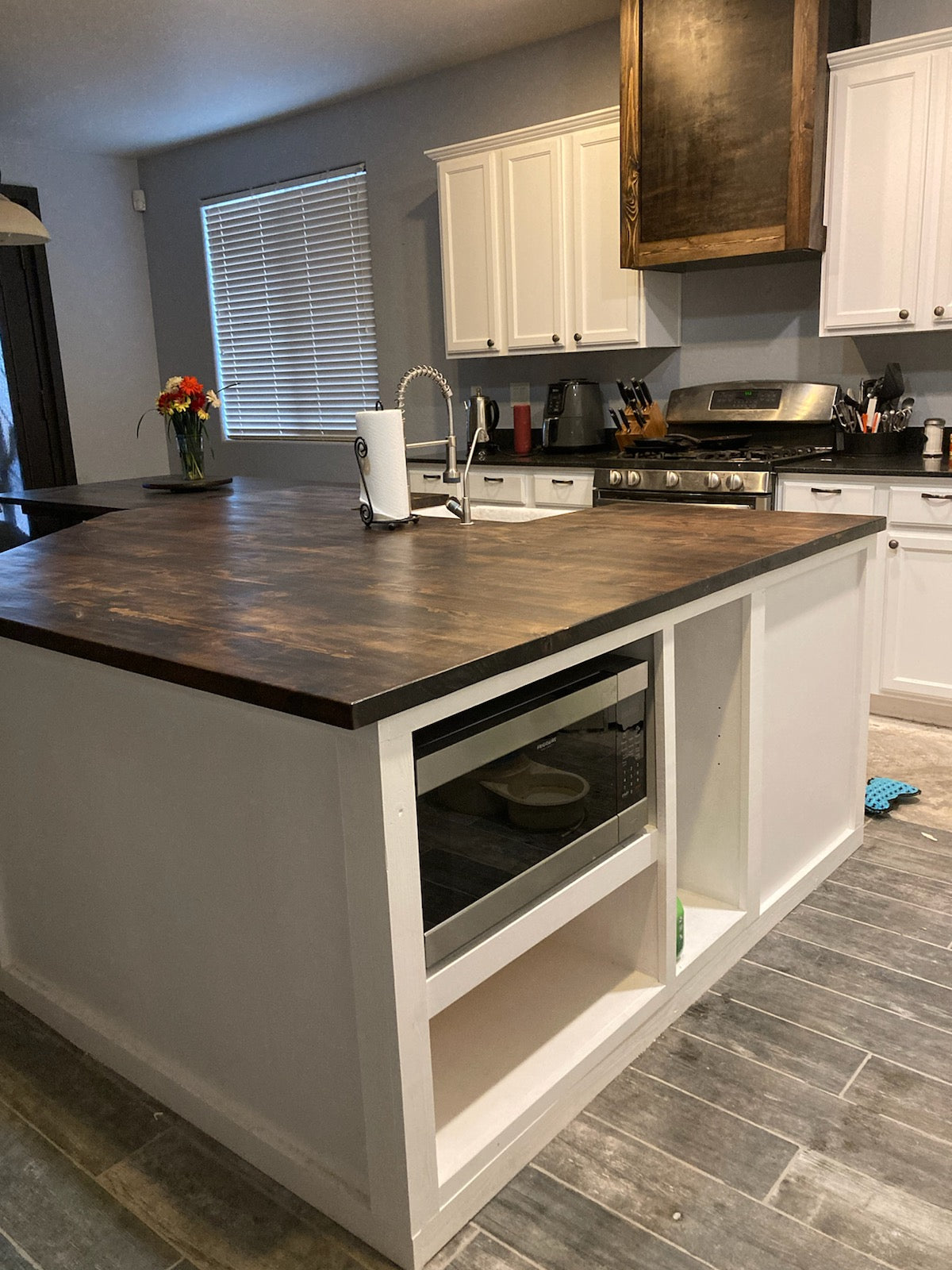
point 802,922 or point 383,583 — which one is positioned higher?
point 383,583

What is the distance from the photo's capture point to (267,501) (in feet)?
11.2

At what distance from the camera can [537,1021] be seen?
5.82 ft

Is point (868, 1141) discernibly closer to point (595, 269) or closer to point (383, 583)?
point (383, 583)

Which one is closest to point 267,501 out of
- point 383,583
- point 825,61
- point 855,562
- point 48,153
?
point 383,583

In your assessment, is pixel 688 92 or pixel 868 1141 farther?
pixel 688 92

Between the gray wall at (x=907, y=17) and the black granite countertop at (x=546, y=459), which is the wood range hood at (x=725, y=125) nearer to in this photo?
the gray wall at (x=907, y=17)

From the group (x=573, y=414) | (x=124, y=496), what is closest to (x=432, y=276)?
(x=573, y=414)

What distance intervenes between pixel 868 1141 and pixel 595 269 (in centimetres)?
347

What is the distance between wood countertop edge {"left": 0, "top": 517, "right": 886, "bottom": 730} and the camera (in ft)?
3.82

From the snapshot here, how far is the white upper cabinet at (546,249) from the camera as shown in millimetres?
4109

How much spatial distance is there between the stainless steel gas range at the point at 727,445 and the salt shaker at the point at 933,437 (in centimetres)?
37

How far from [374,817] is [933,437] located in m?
3.11

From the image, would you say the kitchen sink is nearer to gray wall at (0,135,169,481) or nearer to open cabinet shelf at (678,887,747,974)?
open cabinet shelf at (678,887,747,974)

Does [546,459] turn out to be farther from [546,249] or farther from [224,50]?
[224,50]
